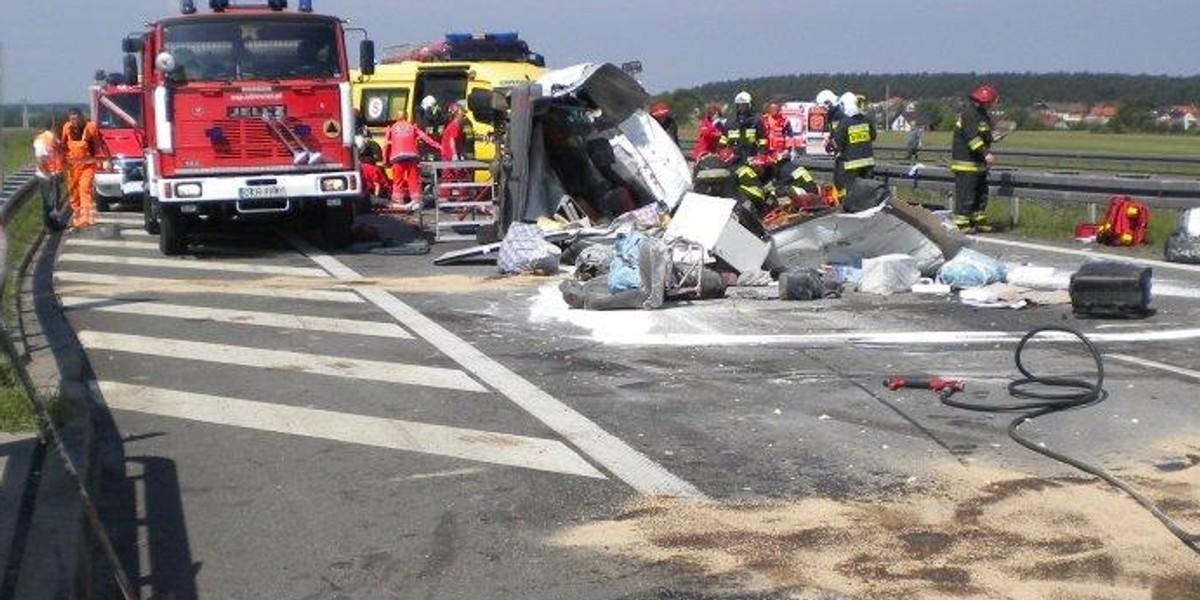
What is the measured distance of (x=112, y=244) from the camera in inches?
786

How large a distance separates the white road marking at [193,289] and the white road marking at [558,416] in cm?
74

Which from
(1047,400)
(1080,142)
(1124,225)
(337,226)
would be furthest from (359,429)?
(1080,142)

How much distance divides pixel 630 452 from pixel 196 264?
35.3 feet

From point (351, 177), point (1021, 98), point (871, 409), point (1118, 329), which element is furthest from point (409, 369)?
point (1021, 98)

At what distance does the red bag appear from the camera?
55.8ft

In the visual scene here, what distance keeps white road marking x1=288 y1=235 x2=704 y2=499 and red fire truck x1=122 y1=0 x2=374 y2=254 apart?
4550 millimetres

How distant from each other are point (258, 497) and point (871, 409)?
3.52 m

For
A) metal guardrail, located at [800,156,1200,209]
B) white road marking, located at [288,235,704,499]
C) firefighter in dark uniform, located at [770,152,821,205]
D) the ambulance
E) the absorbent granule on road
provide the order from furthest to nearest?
the ambulance
metal guardrail, located at [800,156,1200,209]
firefighter in dark uniform, located at [770,152,821,205]
white road marking, located at [288,235,704,499]
the absorbent granule on road

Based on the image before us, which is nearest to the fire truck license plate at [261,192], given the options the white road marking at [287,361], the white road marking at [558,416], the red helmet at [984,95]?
the white road marking at [558,416]

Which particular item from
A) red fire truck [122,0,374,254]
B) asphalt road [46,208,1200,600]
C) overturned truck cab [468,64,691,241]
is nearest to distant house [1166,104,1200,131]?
overturned truck cab [468,64,691,241]

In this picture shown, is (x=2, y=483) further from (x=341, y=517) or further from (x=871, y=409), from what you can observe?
(x=871, y=409)

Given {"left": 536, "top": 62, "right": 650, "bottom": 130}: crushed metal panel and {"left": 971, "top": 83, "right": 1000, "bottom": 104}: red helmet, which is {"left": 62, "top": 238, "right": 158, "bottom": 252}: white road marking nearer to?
{"left": 536, "top": 62, "right": 650, "bottom": 130}: crushed metal panel

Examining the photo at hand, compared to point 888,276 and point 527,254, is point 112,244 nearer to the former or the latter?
point 527,254

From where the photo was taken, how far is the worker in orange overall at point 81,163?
22312 millimetres
